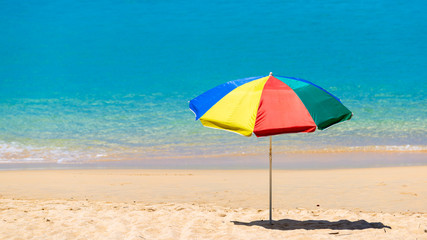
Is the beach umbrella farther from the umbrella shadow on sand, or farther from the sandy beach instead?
the umbrella shadow on sand

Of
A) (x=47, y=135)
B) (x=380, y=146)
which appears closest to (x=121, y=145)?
(x=47, y=135)

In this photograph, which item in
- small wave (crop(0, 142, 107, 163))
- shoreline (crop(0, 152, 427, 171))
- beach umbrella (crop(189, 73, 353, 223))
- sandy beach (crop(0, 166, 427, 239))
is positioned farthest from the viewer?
small wave (crop(0, 142, 107, 163))

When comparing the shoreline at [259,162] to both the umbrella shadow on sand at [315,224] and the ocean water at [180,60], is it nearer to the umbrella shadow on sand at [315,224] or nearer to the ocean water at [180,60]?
the ocean water at [180,60]

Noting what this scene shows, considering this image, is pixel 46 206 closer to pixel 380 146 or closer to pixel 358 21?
pixel 380 146

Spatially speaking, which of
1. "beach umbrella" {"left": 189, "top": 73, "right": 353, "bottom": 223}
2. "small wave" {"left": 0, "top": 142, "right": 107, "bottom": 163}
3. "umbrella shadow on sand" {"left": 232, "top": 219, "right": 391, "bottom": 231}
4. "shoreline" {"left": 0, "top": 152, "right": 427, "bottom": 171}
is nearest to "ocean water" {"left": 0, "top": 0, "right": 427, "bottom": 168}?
"small wave" {"left": 0, "top": 142, "right": 107, "bottom": 163}

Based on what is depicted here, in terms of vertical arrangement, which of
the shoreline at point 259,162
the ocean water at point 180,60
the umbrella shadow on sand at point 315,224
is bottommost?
the umbrella shadow on sand at point 315,224

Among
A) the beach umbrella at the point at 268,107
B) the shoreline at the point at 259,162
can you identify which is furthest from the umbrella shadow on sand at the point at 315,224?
the shoreline at the point at 259,162

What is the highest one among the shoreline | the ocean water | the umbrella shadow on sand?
the ocean water

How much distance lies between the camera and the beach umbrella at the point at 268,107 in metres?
3.96

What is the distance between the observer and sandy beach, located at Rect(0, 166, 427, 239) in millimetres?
4613

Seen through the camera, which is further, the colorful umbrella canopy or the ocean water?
the ocean water

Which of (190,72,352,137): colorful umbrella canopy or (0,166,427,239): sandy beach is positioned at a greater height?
(190,72,352,137): colorful umbrella canopy

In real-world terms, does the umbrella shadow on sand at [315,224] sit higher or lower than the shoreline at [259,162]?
lower

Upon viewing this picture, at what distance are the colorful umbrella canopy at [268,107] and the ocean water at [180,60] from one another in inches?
375
